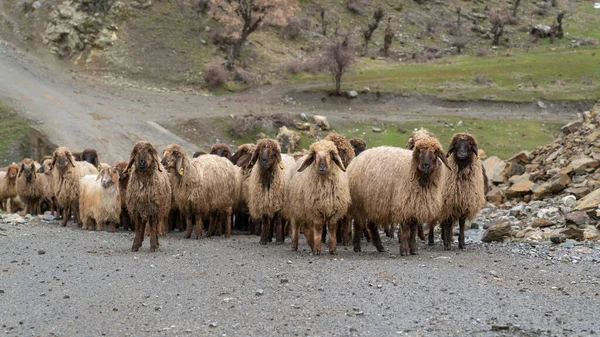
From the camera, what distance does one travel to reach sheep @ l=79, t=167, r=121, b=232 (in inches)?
719

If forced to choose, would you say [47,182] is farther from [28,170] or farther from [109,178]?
[109,178]

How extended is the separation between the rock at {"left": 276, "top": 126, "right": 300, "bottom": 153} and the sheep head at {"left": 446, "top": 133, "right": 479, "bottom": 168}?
66.1ft

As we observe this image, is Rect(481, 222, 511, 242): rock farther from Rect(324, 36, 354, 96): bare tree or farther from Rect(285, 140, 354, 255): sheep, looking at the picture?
Rect(324, 36, 354, 96): bare tree

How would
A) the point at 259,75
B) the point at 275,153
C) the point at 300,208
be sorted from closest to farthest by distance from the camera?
the point at 300,208, the point at 275,153, the point at 259,75

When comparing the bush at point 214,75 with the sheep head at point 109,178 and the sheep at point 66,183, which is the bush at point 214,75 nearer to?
the sheep at point 66,183

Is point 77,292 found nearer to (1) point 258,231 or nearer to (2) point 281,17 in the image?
(1) point 258,231

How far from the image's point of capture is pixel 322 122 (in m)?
39.8

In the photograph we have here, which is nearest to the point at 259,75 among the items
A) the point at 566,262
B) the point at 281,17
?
the point at 281,17

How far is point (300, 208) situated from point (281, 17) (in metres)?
37.6

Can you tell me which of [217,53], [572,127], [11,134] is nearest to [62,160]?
[572,127]

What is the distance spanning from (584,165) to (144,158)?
42.3 ft

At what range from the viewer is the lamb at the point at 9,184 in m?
23.9

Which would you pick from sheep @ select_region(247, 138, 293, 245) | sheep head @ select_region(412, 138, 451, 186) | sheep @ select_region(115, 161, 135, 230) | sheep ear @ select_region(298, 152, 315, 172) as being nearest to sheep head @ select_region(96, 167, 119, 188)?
sheep @ select_region(115, 161, 135, 230)

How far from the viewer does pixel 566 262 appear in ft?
43.5
